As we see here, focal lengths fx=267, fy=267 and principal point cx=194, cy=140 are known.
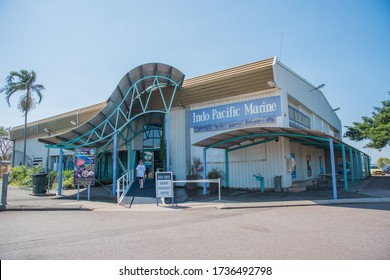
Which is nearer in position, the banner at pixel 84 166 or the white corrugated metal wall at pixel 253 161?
the banner at pixel 84 166

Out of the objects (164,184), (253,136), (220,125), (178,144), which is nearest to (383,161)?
(220,125)

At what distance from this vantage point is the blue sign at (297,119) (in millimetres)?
16172

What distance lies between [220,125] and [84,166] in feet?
26.5

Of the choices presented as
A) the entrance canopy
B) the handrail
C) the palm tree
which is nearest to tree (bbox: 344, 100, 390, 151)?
the entrance canopy

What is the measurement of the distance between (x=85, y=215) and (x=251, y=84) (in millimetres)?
10856

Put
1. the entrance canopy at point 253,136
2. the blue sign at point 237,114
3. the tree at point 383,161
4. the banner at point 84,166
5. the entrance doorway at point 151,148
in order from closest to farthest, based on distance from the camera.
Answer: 1. the entrance canopy at point 253,136
2. the banner at point 84,166
3. the blue sign at point 237,114
4. the entrance doorway at point 151,148
5. the tree at point 383,161

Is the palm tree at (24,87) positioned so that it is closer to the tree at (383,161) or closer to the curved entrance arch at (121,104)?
the curved entrance arch at (121,104)

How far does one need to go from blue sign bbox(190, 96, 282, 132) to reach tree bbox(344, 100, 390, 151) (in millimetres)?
19450

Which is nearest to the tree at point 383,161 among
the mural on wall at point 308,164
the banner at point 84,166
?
the mural on wall at point 308,164

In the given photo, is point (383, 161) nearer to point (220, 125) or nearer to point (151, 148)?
point (220, 125)

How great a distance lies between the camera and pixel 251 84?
15.2 m

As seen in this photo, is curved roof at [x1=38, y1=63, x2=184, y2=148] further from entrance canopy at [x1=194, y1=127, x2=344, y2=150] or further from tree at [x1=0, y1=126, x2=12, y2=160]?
tree at [x1=0, y1=126, x2=12, y2=160]

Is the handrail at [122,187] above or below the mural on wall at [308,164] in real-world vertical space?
below

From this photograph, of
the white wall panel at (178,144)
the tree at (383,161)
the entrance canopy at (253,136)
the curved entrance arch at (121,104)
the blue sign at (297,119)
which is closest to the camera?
the entrance canopy at (253,136)
